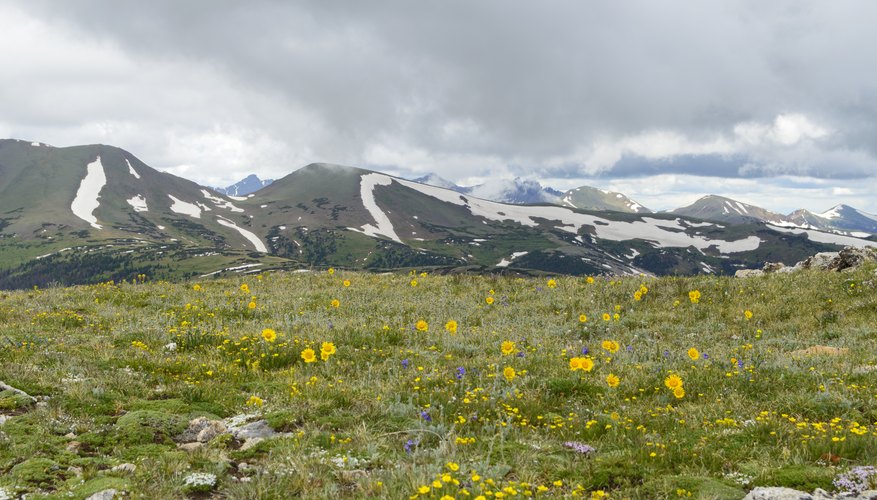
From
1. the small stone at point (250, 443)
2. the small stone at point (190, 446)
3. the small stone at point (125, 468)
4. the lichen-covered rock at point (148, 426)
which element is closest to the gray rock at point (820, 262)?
the small stone at point (250, 443)

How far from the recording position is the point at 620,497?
429cm

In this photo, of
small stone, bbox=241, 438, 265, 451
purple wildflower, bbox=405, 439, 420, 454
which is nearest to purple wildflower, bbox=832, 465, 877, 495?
purple wildflower, bbox=405, 439, 420, 454

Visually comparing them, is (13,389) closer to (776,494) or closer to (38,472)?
(38,472)

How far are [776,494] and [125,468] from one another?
5.81 metres

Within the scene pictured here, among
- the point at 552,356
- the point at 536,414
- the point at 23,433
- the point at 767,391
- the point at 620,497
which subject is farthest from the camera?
the point at 552,356

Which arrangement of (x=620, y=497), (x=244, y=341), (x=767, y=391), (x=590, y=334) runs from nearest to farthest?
(x=620, y=497)
(x=767, y=391)
(x=244, y=341)
(x=590, y=334)

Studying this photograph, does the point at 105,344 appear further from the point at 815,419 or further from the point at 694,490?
the point at 815,419

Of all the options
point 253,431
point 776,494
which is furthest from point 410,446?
point 776,494

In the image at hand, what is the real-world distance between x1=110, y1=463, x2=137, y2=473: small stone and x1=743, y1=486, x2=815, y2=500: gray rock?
553cm

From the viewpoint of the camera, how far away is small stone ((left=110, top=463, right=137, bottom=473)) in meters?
4.65

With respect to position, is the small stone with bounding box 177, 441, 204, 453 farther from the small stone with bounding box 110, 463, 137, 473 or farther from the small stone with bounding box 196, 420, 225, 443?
the small stone with bounding box 110, 463, 137, 473

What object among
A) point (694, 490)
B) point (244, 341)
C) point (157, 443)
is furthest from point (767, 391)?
point (244, 341)

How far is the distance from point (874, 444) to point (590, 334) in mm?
7028

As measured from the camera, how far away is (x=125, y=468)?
4.72 meters
